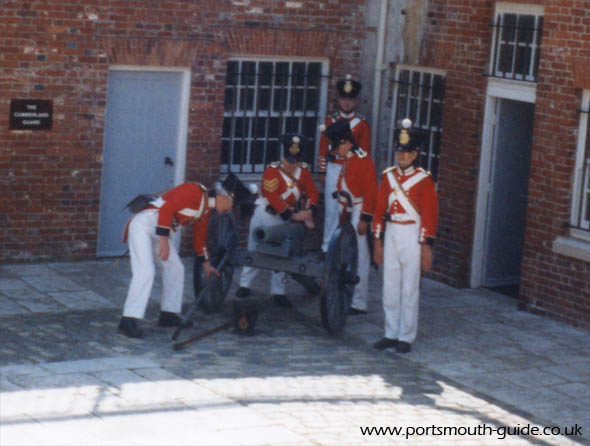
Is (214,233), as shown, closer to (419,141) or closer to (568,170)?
(419,141)

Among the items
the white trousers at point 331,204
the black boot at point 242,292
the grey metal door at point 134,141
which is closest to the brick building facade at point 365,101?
the grey metal door at point 134,141

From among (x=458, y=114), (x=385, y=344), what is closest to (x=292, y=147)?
(x=385, y=344)

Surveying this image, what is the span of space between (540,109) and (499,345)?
270cm

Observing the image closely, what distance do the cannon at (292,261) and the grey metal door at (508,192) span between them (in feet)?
9.11

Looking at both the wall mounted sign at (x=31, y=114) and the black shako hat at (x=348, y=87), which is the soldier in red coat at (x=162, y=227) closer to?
the wall mounted sign at (x=31, y=114)

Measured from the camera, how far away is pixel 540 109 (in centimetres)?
1260

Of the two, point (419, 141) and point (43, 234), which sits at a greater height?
point (419, 141)

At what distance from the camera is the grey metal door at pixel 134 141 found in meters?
13.8

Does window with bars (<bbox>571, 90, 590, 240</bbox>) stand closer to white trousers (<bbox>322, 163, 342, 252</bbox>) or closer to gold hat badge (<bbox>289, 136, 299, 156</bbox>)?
white trousers (<bbox>322, 163, 342, 252</bbox>)

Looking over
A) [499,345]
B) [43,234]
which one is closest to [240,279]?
[43,234]

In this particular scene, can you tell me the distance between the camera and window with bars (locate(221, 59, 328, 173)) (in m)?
14.6

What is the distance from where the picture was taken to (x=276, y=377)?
390 inches

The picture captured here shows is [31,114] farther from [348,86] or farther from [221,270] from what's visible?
[348,86]

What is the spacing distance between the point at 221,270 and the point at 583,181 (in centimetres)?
388
